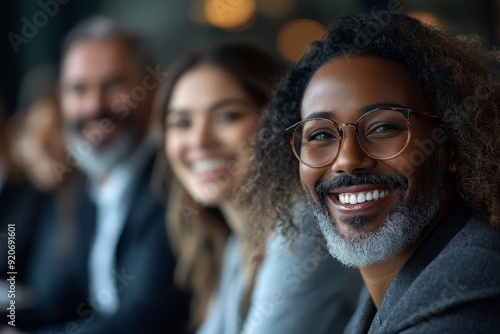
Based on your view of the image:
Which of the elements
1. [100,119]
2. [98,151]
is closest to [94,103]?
[100,119]

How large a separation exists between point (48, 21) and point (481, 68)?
1555mm

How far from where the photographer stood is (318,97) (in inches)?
48.4

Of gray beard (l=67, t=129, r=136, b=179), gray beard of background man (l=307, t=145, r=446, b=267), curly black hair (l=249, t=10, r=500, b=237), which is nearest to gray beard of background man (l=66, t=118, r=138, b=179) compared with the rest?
gray beard (l=67, t=129, r=136, b=179)

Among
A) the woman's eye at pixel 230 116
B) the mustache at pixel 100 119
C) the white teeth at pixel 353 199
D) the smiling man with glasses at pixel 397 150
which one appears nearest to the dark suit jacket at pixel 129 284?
the mustache at pixel 100 119

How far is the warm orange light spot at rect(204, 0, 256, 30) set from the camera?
86.7 inches

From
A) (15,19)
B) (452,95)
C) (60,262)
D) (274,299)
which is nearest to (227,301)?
(274,299)

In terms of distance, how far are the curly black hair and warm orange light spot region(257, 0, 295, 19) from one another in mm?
904

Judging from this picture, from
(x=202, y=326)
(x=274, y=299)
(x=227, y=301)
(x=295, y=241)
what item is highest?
(x=295, y=241)

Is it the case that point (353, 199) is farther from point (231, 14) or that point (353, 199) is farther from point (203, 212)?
point (231, 14)

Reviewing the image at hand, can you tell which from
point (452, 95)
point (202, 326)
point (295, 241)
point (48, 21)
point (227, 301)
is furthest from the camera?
point (48, 21)

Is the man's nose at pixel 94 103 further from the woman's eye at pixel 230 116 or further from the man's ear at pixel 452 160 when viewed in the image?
the man's ear at pixel 452 160

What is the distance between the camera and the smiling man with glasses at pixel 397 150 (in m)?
1.14

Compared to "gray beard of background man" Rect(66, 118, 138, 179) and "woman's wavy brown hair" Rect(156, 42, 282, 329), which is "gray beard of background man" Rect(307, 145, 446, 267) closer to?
"woman's wavy brown hair" Rect(156, 42, 282, 329)

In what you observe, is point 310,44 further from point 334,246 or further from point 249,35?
point 249,35
